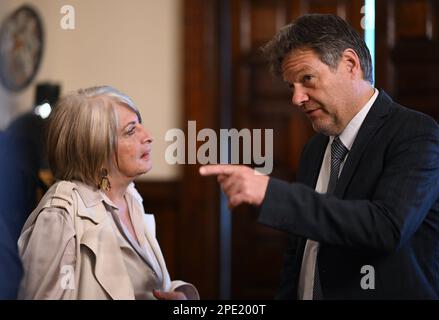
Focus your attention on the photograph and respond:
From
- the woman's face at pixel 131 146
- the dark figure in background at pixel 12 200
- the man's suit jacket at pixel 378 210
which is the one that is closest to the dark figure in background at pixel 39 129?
the dark figure in background at pixel 12 200

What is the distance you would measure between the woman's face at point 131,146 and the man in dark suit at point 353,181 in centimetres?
17

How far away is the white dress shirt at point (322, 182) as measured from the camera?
106 cm

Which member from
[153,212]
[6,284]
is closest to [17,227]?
[6,284]

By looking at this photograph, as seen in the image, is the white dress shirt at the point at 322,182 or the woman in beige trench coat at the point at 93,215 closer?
the woman in beige trench coat at the point at 93,215

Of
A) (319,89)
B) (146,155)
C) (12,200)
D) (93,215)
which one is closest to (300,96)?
(319,89)

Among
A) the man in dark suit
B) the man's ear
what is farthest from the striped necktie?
the man's ear

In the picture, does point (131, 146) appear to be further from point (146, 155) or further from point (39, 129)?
point (39, 129)

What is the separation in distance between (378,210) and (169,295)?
0.37 metres

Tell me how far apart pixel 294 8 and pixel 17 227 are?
2.11 ft

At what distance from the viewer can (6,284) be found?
0.97 meters

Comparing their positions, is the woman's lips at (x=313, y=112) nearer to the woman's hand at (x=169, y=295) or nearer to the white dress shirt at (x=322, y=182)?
the white dress shirt at (x=322, y=182)

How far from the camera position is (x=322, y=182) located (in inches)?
42.3

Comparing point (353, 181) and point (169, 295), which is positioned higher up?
point (353, 181)

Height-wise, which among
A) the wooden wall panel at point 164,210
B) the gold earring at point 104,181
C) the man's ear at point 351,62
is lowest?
the wooden wall panel at point 164,210
